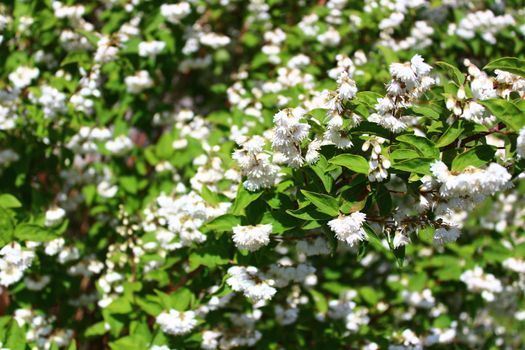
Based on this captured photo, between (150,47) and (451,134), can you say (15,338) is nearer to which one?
(150,47)

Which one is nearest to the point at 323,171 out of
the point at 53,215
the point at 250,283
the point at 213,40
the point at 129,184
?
the point at 250,283

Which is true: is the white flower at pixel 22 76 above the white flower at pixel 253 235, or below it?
below

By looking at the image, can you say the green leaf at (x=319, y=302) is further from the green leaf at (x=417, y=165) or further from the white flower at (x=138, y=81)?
the green leaf at (x=417, y=165)

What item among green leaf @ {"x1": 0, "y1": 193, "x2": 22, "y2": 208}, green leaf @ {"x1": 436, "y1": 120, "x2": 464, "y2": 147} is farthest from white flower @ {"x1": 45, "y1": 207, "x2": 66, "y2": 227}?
green leaf @ {"x1": 436, "y1": 120, "x2": 464, "y2": 147}

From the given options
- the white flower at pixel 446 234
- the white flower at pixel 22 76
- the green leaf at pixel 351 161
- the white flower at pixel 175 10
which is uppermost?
the green leaf at pixel 351 161

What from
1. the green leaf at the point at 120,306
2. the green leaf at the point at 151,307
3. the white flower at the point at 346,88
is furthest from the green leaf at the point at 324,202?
the green leaf at the point at 120,306

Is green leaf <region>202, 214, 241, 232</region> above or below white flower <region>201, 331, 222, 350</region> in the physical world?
above

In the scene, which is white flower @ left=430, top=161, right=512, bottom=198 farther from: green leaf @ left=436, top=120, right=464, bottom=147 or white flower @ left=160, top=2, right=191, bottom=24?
white flower @ left=160, top=2, right=191, bottom=24
